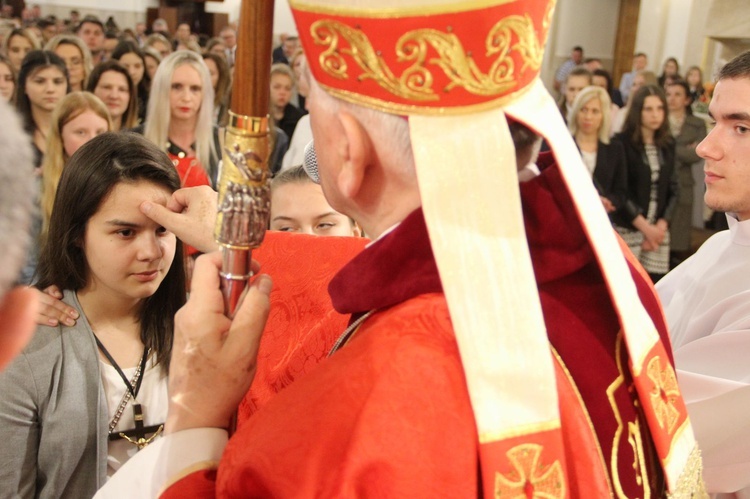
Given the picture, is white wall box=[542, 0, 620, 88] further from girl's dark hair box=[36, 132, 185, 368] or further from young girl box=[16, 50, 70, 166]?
girl's dark hair box=[36, 132, 185, 368]

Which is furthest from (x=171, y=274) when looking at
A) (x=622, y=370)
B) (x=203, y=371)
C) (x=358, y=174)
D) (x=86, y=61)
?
(x=86, y=61)

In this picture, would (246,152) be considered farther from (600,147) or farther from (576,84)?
(576,84)

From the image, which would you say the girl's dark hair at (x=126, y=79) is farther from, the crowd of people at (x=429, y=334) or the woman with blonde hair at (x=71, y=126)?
the crowd of people at (x=429, y=334)

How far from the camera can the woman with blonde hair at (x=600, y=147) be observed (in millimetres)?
5781

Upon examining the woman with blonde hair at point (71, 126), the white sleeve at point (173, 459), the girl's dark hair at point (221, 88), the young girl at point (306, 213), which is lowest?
the white sleeve at point (173, 459)

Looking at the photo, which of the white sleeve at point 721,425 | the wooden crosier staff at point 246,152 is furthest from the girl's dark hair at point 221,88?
the wooden crosier staff at point 246,152

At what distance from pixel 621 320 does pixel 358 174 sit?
17.1 inches

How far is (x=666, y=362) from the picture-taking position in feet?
4.32

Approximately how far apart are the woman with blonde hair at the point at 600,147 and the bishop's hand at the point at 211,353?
15.7 ft

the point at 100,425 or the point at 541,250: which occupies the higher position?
the point at 541,250

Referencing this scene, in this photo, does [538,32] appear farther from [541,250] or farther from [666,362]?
[666,362]

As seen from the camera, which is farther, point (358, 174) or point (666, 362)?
point (666, 362)

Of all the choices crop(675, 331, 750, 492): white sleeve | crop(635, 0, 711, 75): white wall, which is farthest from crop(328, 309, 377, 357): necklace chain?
crop(635, 0, 711, 75): white wall

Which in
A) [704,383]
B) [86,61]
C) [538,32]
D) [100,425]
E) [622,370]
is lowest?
[100,425]
